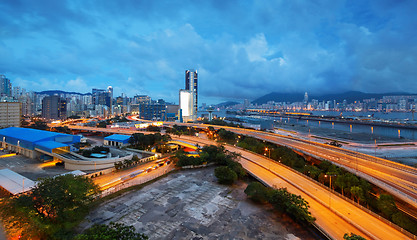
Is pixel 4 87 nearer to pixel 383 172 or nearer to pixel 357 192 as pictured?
pixel 357 192

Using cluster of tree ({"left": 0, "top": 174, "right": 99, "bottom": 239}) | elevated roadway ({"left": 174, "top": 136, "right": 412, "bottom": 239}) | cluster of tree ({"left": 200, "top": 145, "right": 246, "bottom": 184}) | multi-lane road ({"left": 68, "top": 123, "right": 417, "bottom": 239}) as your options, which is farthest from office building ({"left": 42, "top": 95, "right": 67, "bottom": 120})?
elevated roadway ({"left": 174, "top": 136, "right": 412, "bottom": 239})

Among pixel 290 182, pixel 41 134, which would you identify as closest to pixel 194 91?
pixel 41 134

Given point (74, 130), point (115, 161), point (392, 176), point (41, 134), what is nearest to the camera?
point (392, 176)

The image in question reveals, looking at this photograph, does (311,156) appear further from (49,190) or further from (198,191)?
(49,190)

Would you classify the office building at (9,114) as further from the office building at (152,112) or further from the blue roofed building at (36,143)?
the office building at (152,112)

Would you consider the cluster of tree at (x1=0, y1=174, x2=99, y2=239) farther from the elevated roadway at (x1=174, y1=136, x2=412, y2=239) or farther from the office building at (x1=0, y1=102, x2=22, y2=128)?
the office building at (x1=0, y1=102, x2=22, y2=128)

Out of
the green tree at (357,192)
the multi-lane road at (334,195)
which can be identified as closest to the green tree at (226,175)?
the multi-lane road at (334,195)
